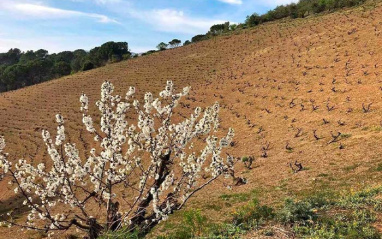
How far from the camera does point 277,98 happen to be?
121ft

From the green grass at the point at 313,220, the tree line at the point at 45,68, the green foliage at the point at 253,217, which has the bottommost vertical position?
the green foliage at the point at 253,217

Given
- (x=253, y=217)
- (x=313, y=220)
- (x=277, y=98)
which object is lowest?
(x=253, y=217)

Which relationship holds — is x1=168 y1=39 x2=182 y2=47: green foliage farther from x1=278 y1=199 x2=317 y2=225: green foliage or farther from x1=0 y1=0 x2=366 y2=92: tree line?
x1=278 y1=199 x2=317 y2=225: green foliage

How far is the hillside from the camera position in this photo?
1759 cm

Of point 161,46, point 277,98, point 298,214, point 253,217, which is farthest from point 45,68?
point 298,214

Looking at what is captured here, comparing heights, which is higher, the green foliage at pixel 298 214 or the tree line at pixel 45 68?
the tree line at pixel 45 68

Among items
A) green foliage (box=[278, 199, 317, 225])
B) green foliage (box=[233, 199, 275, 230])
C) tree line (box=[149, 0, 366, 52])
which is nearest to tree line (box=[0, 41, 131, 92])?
tree line (box=[149, 0, 366, 52])

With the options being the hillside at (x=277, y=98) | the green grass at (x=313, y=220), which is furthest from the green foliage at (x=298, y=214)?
the hillside at (x=277, y=98)

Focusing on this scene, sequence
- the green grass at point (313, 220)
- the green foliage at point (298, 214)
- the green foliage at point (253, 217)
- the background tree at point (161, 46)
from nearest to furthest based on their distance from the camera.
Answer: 1. the green grass at point (313, 220)
2. the green foliage at point (298, 214)
3. the green foliage at point (253, 217)
4. the background tree at point (161, 46)

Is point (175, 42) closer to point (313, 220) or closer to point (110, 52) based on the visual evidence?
point (110, 52)

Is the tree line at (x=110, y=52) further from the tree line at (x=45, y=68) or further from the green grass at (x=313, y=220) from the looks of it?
the green grass at (x=313, y=220)

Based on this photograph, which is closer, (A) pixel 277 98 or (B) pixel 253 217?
(B) pixel 253 217

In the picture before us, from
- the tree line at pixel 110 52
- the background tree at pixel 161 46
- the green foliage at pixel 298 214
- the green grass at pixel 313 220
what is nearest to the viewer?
the green grass at pixel 313 220

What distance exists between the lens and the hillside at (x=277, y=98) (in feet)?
57.7
